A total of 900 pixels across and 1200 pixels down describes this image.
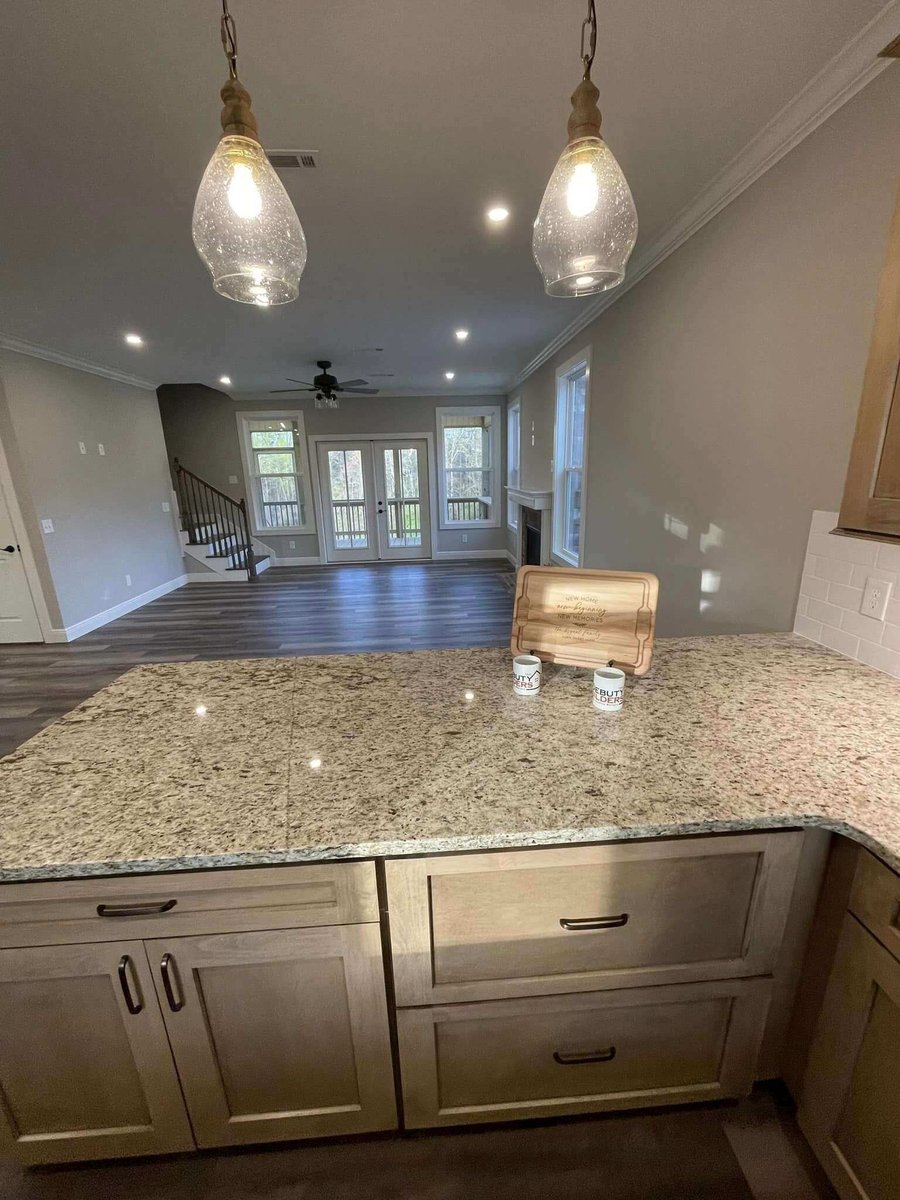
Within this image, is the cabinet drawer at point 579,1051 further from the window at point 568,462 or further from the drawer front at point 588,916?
the window at point 568,462

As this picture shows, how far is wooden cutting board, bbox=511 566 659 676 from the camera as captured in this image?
1.23 m

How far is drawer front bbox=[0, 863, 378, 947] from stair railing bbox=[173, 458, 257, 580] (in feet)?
23.0

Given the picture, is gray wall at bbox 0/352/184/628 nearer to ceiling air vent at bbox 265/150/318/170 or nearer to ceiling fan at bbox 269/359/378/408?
ceiling fan at bbox 269/359/378/408

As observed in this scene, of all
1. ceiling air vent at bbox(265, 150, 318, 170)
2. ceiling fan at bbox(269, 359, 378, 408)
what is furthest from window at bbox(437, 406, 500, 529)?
ceiling air vent at bbox(265, 150, 318, 170)

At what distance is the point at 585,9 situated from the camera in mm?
1278

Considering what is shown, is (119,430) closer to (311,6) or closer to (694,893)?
(311,6)

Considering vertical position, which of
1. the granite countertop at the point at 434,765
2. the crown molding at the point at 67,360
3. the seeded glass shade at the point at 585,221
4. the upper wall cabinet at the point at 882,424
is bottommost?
the granite countertop at the point at 434,765

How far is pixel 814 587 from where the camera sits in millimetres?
1614

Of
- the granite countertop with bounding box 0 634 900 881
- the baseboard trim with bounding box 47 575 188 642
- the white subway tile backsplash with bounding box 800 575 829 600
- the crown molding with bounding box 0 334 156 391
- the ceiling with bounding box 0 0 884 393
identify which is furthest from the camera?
the baseboard trim with bounding box 47 575 188 642

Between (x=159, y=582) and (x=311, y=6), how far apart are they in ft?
21.7

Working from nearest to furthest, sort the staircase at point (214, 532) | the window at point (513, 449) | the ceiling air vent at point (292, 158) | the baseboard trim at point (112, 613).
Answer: the ceiling air vent at point (292, 158) → the baseboard trim at point (112, 613) → the window at point (513, 449) → the staircase at point (214, 532)

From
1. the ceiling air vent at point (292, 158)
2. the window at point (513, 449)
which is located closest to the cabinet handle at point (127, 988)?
the ceiling air vent at point (292, 158)

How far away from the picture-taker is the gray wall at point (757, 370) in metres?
1.46

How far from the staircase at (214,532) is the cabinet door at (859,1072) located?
24.8 ft
